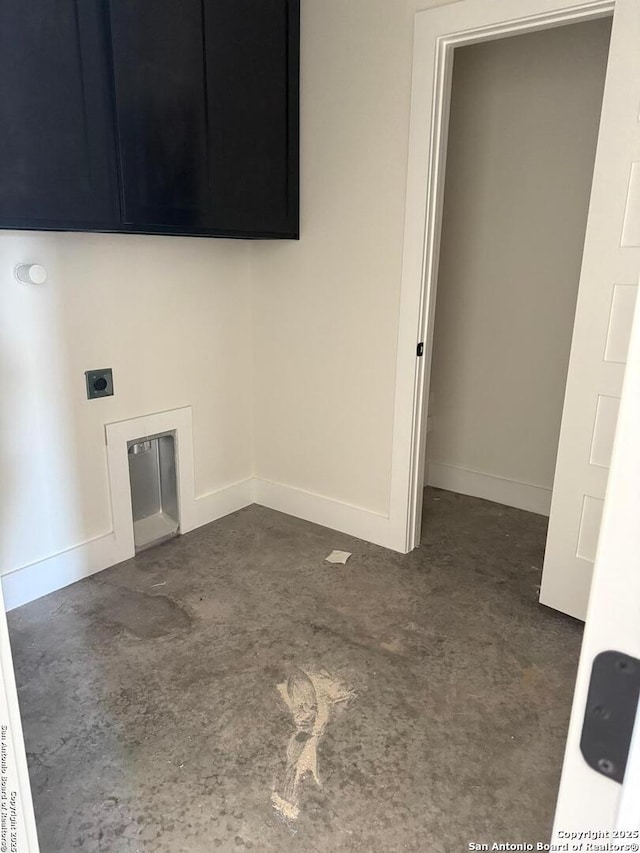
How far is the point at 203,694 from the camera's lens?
1.88 metres

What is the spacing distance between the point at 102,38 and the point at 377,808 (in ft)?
7.69

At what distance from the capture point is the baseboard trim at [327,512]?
111 inches

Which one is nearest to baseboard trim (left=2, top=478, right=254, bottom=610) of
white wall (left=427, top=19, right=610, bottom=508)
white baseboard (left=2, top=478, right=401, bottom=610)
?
white baseboard (left=2, top=478, right=401, bottom=610)

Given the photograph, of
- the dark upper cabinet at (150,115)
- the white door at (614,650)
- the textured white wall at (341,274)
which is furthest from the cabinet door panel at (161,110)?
the white door at (614,650)

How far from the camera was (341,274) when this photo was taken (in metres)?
2.67

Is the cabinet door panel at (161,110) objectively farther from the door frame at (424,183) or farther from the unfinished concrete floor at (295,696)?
the unfinished concrete floor at (295,696)

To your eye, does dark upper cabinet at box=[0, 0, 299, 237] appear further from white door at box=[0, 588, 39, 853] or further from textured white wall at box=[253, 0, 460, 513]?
white door at box=[0, 588, 39, 853]

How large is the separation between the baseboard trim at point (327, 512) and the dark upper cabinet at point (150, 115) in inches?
51.7

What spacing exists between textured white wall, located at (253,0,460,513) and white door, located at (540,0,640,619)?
0.76 m

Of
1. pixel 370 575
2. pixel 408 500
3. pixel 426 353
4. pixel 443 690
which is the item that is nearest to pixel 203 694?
pixel 443 690

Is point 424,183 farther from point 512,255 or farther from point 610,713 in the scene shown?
point 610,713

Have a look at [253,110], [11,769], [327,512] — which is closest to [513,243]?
[253,110]

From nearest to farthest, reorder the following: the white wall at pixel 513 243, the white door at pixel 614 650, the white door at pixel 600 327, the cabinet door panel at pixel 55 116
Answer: the white door at pixel 614 650
the cabinet door panel at pixel 55 116
the white door at pixel 600 327
the white wall at pixel 513 243

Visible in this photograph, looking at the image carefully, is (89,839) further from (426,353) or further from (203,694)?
(426,353)
